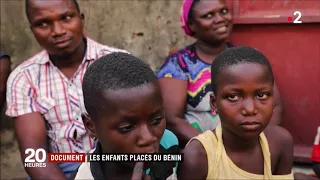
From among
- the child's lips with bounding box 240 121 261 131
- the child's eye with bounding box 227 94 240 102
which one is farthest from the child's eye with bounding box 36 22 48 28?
the child's lips with bounding box 240 121 261 131

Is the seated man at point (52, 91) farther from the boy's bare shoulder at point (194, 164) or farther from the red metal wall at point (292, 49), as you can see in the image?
the red metal wall at point (292, 49)

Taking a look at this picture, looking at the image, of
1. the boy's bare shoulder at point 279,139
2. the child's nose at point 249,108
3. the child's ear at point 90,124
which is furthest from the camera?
the boy's bare shoulder at point 279,139

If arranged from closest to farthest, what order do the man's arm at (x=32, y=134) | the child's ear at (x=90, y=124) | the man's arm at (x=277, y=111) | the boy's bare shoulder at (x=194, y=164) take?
the child's ear at (x=90, y=124) < the boy's bare shoulder at (x=194, y=164) < the man's arm at (x=32, y=134) < the man's arm at (x=277, y=111)

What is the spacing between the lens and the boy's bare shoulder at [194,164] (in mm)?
2020

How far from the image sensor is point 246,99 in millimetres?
1945

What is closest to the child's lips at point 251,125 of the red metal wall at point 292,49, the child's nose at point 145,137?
the child's nose at point 145,137

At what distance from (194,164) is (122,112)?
1.99 feet

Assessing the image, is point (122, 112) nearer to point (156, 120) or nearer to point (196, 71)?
point (156, 120)

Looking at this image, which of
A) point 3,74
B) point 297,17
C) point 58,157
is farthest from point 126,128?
point 297,17

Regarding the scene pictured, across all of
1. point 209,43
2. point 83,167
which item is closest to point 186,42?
point 209,43

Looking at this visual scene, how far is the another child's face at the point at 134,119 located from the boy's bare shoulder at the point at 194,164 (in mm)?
479

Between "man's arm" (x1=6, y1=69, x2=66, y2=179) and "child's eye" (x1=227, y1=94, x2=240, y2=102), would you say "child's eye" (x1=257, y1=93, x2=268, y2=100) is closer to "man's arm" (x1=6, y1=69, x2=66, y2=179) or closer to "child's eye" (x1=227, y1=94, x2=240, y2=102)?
"child's eye" (x1=227, y1=94, x2=240, y2=102)

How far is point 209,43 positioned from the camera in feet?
9.46

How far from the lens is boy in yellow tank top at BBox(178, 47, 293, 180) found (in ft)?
6.38
